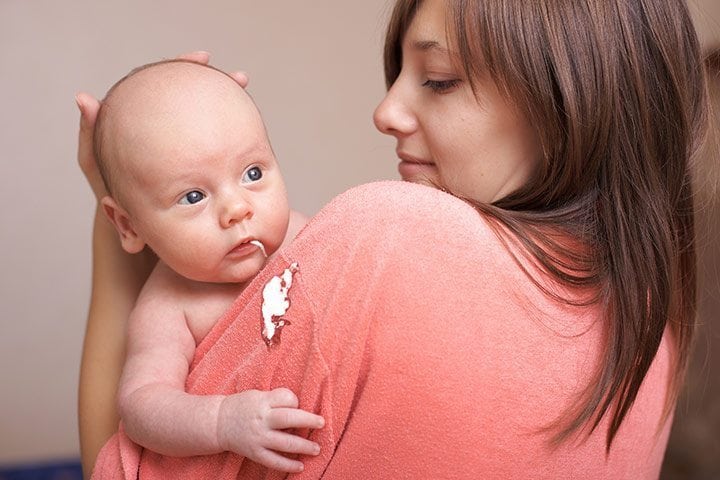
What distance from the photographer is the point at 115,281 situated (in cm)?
150

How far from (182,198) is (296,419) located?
0.39 meters

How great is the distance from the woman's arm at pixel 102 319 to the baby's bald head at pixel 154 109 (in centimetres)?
9

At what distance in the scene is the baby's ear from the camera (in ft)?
4.28

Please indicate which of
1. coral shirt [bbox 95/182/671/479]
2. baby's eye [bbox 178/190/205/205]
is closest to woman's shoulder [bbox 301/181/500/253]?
coral shirt [bbox 95/182/671/479]

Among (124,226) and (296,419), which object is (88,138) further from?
(296,419)

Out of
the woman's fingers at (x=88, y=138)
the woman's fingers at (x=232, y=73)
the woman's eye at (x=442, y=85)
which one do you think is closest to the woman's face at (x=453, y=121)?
the woman's eye at (x=442, y=85)

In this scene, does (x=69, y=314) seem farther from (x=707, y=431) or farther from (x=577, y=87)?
(x=577, y=87)

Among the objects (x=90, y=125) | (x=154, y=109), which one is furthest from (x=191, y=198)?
(x=90, y=125)

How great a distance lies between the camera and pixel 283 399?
995 mm

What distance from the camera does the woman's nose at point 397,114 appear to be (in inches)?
54.1

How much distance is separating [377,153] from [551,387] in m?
2.10

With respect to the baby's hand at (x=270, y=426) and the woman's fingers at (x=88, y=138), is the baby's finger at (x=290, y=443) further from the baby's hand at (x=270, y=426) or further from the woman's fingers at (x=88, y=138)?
the woman's fingers at (x=88, y=138)

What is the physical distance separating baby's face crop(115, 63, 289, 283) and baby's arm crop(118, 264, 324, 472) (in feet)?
0.28

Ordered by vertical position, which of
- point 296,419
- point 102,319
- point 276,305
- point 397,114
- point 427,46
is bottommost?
point 102,319
